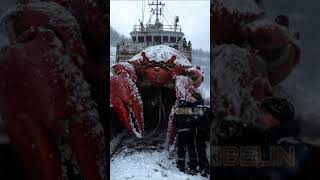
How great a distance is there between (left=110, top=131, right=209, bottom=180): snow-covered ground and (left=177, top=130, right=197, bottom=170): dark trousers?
7 centimetres

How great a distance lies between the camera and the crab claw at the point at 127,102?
4.38 m

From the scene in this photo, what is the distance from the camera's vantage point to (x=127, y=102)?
4379 millimetres

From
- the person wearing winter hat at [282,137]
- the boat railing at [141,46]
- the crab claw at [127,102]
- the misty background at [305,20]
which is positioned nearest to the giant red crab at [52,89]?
the crab claw at [127,102]

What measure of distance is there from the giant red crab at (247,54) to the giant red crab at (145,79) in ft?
1.79

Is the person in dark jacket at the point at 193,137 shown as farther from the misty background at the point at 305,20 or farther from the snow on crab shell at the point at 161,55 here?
the misty background at the point at 305,20

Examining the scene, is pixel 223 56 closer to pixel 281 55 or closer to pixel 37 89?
pixel 281 55

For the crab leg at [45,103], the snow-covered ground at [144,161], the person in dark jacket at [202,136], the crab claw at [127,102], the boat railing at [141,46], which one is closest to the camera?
the crab leg at [45,103]

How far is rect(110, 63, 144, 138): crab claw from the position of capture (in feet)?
14.4

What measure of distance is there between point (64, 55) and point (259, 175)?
6.08 feet

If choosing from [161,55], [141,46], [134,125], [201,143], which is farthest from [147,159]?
[141,46]

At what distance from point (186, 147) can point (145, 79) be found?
2.58ft

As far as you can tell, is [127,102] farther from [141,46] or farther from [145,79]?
[141,46]

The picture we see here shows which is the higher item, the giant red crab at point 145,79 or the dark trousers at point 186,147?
the giant red crab at point 145,79

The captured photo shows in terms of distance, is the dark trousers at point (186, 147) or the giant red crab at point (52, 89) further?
the dark trousers at point (186, 147)
